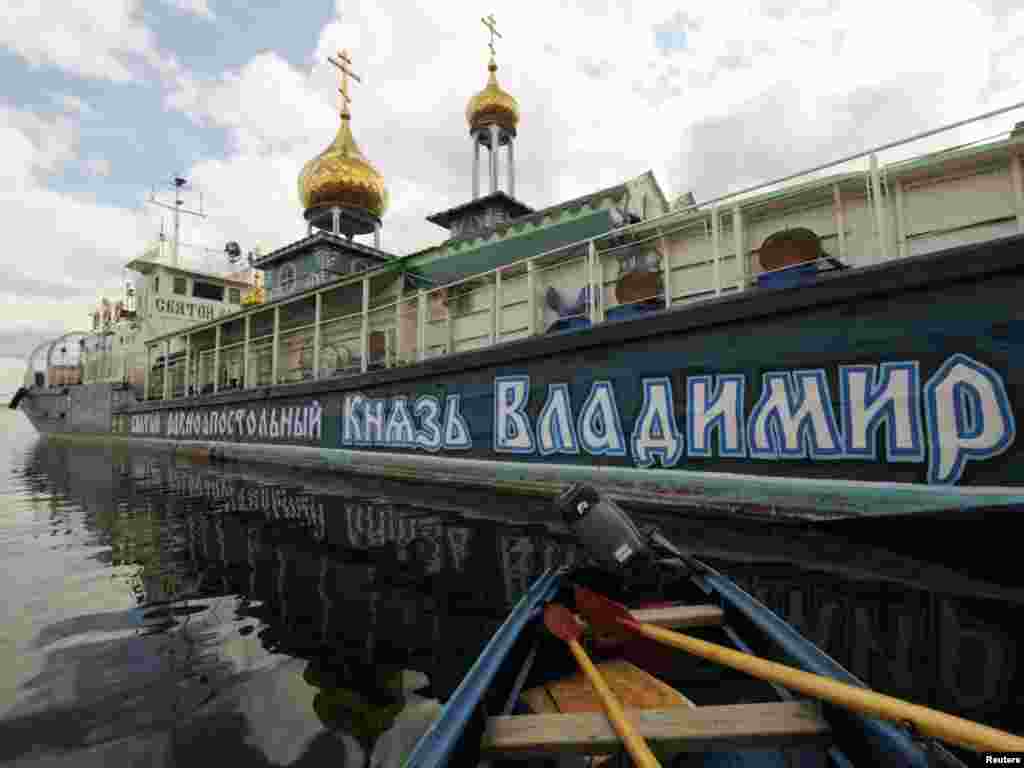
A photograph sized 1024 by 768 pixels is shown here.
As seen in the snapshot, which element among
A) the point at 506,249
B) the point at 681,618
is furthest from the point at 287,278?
the point at 681,618

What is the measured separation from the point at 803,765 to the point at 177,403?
18664 mm

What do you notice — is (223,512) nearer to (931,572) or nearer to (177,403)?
(931,572)

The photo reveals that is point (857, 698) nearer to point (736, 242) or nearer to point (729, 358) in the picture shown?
point (729, 358)

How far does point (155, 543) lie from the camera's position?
5102 millimetres

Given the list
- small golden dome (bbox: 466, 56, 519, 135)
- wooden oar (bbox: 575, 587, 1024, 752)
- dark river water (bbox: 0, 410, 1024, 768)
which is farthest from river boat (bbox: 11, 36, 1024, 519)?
small golden dome (bbox: 466, 56, 519, 135)

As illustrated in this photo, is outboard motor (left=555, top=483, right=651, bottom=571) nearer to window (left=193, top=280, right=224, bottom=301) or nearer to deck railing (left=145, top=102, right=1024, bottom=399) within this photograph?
deck railing (left=145, top=102, right=1024, bottom=399)

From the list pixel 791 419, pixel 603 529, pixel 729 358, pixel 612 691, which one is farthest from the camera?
pixel 729 358

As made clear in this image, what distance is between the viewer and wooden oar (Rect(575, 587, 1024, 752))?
44.5 inches

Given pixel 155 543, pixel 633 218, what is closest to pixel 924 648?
pixel 155 543

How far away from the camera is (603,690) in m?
1.67

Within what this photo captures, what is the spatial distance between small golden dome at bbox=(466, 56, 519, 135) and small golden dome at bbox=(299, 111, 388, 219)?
4.84 metres

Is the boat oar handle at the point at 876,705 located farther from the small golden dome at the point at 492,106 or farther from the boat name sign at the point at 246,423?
the small golden dome at the point at 492,106

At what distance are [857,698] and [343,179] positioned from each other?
2064cm

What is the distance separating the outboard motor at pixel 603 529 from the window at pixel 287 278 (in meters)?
16.6
